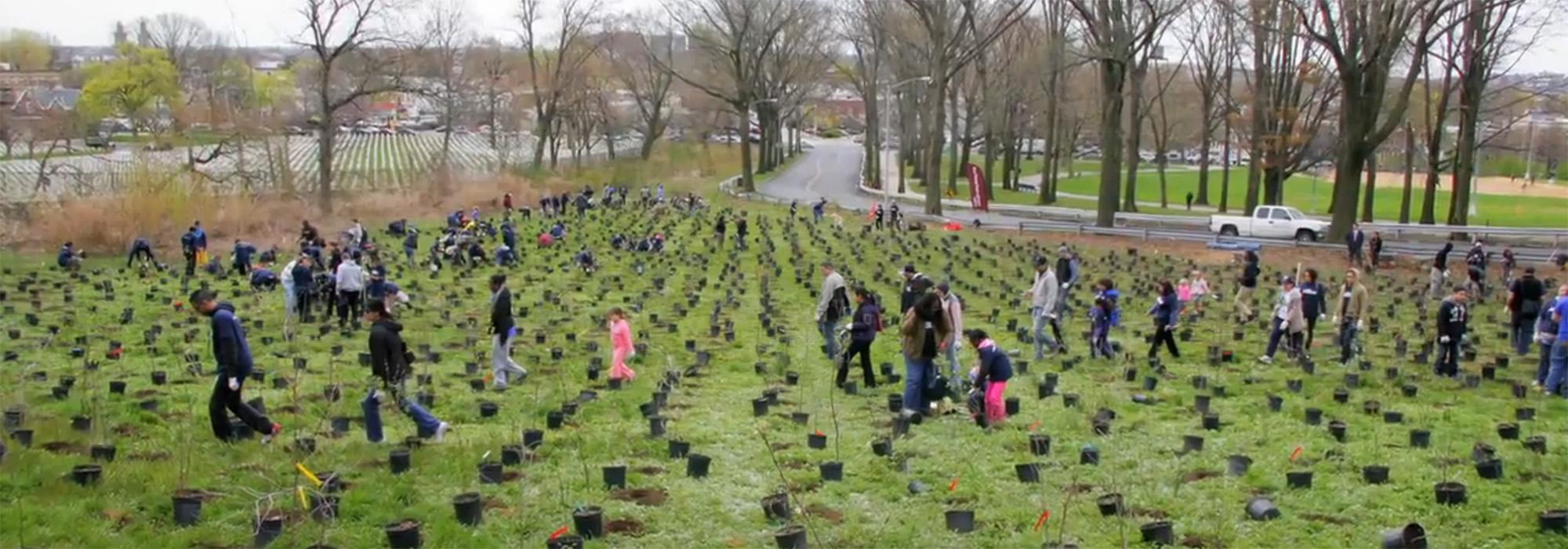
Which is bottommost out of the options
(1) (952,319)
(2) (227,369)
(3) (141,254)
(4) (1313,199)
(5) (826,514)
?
(4) (1313,199)

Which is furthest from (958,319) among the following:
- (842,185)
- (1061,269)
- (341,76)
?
(341,76)

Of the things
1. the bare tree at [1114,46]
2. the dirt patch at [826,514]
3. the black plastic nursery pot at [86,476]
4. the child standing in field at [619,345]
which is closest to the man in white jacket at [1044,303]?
the child standing in field at [619,345]

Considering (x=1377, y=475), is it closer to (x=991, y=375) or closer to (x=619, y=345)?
(x=991, y=375)

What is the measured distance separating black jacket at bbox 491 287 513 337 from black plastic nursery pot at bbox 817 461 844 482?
5.12m

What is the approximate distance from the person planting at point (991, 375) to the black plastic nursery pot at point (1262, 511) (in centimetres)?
322

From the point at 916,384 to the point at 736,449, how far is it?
2134mm

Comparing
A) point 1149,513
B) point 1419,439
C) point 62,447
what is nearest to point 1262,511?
point 1149,513

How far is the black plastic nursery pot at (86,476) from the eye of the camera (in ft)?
29.5

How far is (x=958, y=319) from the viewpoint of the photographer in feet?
46.5

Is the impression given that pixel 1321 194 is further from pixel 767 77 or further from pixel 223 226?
pixel 223 226

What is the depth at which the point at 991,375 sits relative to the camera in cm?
1191

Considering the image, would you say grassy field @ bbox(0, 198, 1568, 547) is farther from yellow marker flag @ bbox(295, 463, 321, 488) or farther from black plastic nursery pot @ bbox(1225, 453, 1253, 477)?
black plastic nursery pot @ bbox(1225, 453, 1253, 477)

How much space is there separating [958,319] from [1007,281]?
44.8ft

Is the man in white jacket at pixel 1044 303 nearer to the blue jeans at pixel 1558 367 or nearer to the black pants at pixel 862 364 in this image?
the black pants at pixel 862 364
